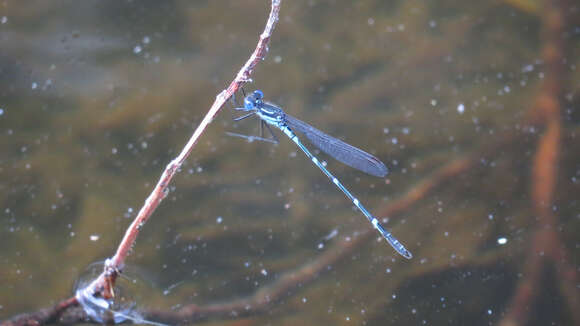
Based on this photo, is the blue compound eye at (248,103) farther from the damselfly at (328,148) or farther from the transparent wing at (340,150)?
the transparent wing at (340,150)

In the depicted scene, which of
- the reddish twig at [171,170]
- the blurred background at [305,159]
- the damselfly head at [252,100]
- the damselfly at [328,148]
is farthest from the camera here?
the damselfly at [328,148]

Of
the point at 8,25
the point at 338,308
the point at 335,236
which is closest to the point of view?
the point at 338,308

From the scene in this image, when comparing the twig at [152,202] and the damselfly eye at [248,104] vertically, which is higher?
the damselfly eye at [248,104]

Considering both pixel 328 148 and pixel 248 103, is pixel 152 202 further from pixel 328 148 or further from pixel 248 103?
pixel 328 148

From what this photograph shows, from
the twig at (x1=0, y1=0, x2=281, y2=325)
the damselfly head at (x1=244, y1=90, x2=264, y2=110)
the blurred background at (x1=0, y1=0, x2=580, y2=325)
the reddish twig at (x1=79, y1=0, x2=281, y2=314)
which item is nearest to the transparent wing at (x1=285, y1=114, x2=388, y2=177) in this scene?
the blurred background at (x1=0, y1=0, x2=580, y2=325)

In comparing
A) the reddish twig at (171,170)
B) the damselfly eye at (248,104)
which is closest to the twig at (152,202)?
the reddish twig at (171,170)

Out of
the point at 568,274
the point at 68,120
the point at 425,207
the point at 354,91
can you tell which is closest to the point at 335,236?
the point at 425,207

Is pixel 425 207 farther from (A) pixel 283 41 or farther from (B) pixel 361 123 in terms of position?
(A) pixel 283 41

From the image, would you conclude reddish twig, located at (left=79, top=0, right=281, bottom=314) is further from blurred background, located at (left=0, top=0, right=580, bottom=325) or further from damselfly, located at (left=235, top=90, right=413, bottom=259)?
damselfly, located at (left=235, top=90, right=413, bottom=259)

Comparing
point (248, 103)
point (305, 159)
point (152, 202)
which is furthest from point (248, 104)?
point (152, 202)
